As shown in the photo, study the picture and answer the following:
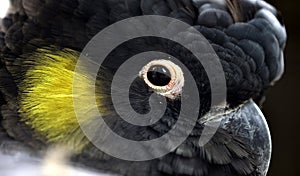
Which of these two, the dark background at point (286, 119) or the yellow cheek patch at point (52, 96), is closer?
the yellow cheek patch at point (52, 96)

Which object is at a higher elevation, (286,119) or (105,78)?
(105,78)

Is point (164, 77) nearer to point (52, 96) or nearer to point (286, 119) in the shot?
point (52, 96)

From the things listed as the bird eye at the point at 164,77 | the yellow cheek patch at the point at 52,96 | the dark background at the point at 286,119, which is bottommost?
the dark background at the point at 286,119

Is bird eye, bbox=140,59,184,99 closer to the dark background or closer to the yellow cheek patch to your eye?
the yellow cheek patch

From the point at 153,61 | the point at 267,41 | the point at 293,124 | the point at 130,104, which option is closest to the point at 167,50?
the point at 153,61

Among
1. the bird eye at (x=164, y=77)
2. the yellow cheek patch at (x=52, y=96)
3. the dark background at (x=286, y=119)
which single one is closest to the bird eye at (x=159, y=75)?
the bird eye at (x=164, y=77)

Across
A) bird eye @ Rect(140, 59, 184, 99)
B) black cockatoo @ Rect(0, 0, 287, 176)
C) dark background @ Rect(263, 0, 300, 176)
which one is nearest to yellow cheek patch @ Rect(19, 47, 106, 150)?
black cockatoo @ Rect(0, 0, 287, 176)

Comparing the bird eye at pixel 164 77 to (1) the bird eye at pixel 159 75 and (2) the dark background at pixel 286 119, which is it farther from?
(2) the dark background at pixel 286 119

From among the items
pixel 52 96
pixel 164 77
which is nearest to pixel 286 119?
pixel 164 77
